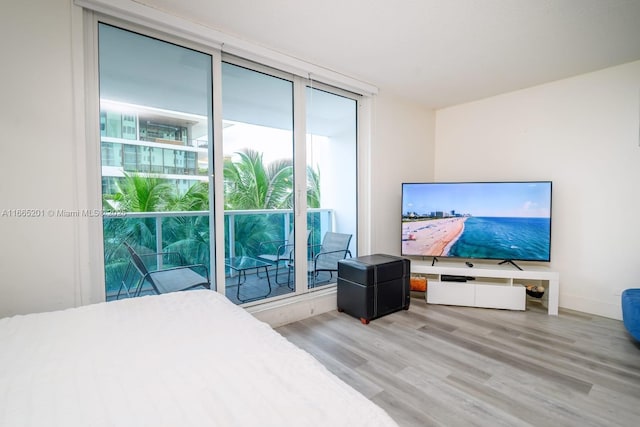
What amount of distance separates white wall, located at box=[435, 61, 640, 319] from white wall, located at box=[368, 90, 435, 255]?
0.85 metres

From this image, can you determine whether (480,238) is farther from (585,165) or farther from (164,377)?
(164,377)

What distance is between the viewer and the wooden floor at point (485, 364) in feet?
5.58

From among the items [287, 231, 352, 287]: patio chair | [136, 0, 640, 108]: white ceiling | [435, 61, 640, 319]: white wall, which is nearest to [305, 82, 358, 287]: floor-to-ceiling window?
[287, 231, 352, 287]: patio chair

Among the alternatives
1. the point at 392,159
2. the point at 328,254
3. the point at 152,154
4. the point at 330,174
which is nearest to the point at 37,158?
the point at 152,154

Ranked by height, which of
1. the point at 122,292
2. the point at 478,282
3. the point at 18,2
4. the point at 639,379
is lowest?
the point at 639,379

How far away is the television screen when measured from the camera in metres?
3.21

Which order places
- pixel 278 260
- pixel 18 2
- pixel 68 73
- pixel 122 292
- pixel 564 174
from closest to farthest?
pixel 18 2
pixel 68 73
pixel 122 292
pixel 278 260
pixel 564 174

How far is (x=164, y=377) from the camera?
965 millimetres

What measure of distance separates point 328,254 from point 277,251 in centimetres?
66

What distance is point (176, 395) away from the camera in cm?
87

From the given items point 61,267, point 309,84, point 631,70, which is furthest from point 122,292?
point 631,70

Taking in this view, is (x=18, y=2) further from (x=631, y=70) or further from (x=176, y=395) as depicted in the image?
(x=631, y=70)

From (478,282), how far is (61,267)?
3.72 metres

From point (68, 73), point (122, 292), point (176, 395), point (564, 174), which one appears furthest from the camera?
point (564, 174)
